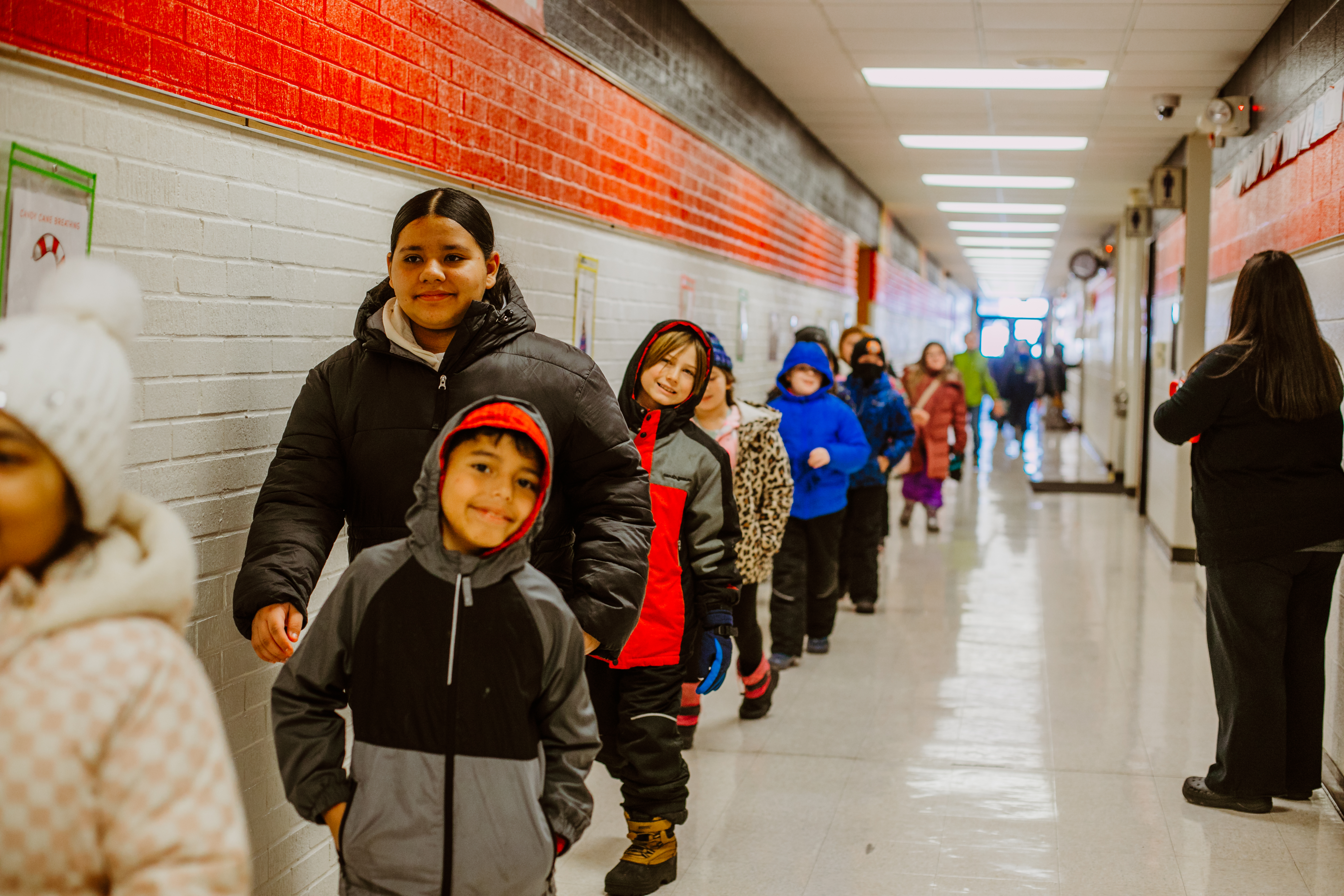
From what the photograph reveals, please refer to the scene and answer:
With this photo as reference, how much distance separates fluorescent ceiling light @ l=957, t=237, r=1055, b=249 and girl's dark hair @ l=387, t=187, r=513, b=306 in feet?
56.6

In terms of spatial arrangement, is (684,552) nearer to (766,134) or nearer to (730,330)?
(730,330)

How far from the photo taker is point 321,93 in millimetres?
2924

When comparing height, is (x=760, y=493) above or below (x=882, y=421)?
below

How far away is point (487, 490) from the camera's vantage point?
6.20 ft

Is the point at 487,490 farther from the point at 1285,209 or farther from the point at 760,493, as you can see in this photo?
the point at 1285,209

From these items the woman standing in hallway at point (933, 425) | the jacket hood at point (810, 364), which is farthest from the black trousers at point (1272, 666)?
the woman standing in hallway at point (933, 425)

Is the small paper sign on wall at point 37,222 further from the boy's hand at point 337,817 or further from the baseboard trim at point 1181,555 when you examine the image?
the baseboard trim at point 1181,555

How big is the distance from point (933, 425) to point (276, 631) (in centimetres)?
761

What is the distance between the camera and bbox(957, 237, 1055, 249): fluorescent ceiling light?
18828 millimetres

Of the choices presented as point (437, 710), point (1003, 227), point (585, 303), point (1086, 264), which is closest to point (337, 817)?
point (437, 710)

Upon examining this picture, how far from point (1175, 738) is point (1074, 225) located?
1320 centimetres

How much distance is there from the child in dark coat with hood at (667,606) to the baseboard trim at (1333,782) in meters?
2.05

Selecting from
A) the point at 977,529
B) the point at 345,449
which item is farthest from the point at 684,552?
the point at 977,529

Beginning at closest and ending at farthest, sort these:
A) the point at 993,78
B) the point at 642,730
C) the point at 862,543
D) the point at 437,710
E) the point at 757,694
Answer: the point at 437,710, the point at 642,730, the point at 757,694, the point at 862,543, the point at 993,78
